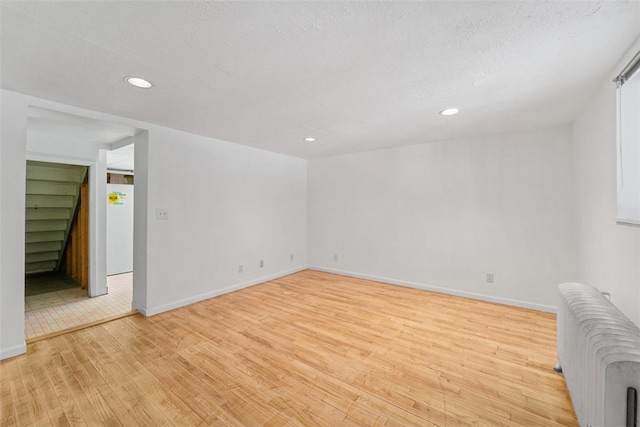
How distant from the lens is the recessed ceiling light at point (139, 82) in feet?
6.30

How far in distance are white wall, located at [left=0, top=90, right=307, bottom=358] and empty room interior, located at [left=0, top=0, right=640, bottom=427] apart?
25mm

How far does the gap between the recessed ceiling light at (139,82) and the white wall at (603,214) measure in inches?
126

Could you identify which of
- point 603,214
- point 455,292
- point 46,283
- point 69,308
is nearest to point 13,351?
point 69,308

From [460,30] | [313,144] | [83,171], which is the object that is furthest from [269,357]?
[83,171]

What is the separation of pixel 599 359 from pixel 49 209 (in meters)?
6.84

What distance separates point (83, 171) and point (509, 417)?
19.1 ft

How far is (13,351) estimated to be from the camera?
85.0 inches

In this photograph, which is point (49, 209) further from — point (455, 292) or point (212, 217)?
point (455, 292)

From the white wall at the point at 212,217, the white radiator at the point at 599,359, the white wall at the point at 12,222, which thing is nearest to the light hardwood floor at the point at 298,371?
the white wall at the point at 12,222

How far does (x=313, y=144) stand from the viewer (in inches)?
158

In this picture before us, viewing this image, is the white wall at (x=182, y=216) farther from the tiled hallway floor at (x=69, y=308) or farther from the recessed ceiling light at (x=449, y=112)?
the recessed ceiling light at (x=449, y=112)

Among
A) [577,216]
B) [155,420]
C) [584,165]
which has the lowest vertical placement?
[155,420]

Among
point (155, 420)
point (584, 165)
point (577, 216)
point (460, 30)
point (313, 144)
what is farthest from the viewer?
point (313, 144)

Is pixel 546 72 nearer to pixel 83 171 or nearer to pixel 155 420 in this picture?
pixel 155 420
